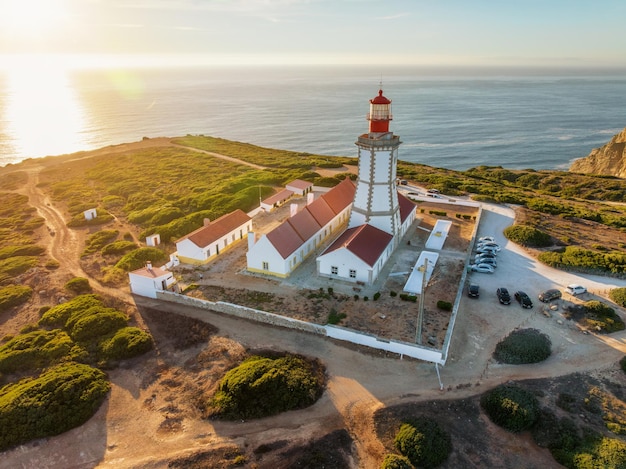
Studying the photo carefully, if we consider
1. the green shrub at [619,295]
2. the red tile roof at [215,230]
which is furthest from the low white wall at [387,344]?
the red tile roof at [215,230]

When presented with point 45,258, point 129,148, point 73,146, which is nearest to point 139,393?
point 45,258

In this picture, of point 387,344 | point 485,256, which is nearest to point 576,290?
point 485,256

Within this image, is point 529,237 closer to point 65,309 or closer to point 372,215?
point 372,215

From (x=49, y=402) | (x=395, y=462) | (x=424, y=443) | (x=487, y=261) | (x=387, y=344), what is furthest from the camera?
(x=487, y=261)

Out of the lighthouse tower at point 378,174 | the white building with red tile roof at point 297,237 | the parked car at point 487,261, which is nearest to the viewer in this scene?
the lighthouse tower at point 378,174

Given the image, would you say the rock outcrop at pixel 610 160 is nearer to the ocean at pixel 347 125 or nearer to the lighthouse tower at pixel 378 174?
the ocean at pixel 347 125

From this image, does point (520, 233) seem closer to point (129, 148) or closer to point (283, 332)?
point (283, 332)
